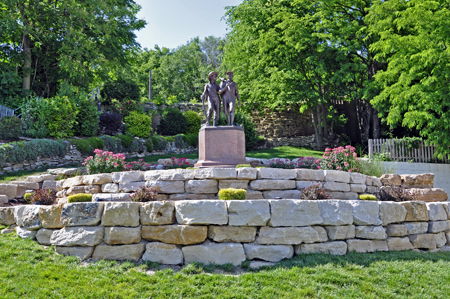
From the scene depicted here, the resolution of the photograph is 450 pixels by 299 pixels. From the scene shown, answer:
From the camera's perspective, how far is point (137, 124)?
49.1 ft

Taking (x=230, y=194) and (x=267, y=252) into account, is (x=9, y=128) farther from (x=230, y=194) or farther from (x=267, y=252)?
(x=267, y=252)

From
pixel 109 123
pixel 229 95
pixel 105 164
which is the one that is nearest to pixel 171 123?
pixel 109 123

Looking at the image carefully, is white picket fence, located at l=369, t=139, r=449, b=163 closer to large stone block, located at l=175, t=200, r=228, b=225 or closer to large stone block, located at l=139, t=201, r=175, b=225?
large stone block, located at l=175, t=200, r=228, b=225

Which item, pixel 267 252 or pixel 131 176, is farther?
pixel 131 176

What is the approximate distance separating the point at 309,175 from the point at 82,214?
430 cm

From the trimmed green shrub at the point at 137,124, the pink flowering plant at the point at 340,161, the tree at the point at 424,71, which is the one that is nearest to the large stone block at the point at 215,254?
the pink flowering plant at the point at 340,161

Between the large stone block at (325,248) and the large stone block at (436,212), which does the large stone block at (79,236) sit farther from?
the large stone block at (436,212)

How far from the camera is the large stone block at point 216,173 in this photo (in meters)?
6.42

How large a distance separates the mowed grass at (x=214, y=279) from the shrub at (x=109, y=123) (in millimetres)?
10230

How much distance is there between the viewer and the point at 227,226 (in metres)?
4.89

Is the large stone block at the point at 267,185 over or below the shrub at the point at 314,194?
over

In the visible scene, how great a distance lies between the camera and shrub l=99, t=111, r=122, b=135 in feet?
48.3

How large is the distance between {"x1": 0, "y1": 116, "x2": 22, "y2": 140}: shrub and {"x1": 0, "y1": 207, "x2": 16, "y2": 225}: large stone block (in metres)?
5.94

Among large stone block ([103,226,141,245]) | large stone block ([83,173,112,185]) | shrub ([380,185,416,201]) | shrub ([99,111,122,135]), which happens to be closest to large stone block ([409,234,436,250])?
shrub ([380,185,416,201])
